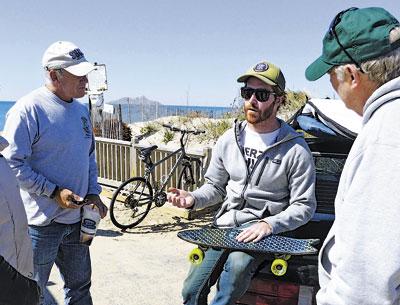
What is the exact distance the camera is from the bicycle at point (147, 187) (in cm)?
706

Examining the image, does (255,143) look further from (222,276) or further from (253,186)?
(222,276)

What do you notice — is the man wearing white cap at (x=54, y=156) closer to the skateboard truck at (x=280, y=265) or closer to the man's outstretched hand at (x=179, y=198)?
the man's outstretched hand at (x=179, y=198)

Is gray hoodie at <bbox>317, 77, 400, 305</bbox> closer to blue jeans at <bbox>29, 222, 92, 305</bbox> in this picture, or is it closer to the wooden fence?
blue jeans at <bbox>29, 222, 92, 305</bbox>

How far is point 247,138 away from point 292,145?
1.12ft

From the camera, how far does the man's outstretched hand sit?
2867 millimetres

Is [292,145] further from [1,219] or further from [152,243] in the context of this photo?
[152,243]

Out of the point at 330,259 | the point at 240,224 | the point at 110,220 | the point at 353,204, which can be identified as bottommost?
the point at 110,220

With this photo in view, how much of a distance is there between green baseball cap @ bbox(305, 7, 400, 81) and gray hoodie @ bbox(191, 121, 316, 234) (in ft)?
4.11

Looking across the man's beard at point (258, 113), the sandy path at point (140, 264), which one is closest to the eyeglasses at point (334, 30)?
the man's beard at point (258, 113)

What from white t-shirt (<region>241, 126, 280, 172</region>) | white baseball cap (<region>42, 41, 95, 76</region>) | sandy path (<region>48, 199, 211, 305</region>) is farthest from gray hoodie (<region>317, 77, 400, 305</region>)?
sandy path (<region>48, 199, 211, 305</region>)

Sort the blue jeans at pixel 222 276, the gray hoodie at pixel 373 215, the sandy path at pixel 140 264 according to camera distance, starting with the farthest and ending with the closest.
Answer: the sandy path at pixel 140 264, the blue jeans at pixel 222 276, the gray hoodie at pixel 373 215

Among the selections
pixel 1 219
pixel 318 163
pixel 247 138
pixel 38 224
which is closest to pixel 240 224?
pixel 247 138

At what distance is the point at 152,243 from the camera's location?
6117 mm

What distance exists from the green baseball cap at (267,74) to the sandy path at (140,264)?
2.48 metres
